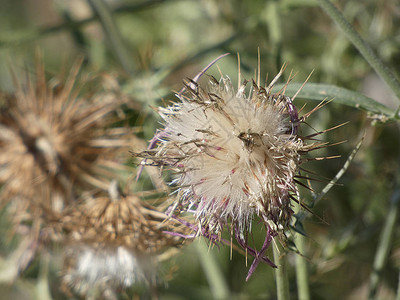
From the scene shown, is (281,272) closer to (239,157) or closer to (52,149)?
(239,157)

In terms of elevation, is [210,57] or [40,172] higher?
[210,57]

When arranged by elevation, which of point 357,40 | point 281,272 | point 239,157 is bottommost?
point 281,272

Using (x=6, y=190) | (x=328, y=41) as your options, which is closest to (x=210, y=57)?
(x=328, y=41)

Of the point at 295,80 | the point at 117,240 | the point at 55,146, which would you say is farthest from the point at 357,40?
the point at 55,146

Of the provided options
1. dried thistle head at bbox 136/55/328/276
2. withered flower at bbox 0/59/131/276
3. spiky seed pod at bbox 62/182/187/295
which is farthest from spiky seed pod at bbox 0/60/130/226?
dried thistle head at bbox 136/55/328/276

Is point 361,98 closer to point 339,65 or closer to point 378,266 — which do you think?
point 378,266

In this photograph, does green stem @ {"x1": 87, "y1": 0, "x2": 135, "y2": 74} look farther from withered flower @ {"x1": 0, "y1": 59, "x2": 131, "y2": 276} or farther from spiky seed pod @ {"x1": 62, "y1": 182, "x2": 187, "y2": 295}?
spiky seed pod @ {"x1": 62, "y1": 182, "x2": 187, "y2": 295}
